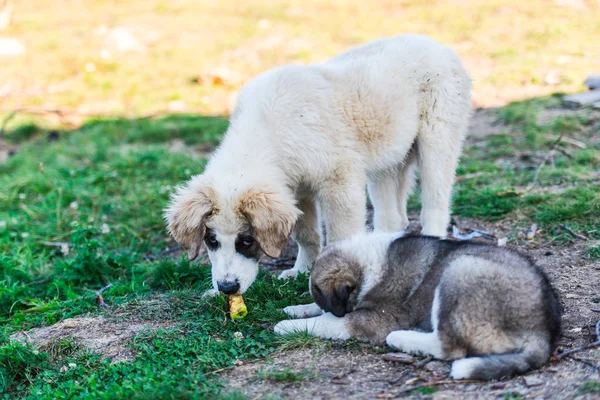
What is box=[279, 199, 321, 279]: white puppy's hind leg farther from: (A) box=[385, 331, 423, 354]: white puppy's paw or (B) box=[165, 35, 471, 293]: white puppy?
(A) box=[385, 331, 423, 354]: white puppy's paw

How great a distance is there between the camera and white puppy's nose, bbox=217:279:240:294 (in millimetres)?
4750

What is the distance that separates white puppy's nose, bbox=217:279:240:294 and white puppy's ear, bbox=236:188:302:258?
0.31m

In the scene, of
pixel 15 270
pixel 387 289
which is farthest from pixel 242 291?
pixel 15 270

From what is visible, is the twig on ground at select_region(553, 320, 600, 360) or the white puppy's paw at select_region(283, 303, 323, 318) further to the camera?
the white puppy's paw at select_region(283, 303, 323, 318)

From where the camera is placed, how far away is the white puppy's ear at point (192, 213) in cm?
482

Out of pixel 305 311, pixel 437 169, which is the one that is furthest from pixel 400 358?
pixel 437 169

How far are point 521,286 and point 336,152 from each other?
188 centimetres

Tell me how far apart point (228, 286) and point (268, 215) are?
1.84 feet

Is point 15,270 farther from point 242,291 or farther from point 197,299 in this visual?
point 242,291

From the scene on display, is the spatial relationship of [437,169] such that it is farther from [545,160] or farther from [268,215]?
[545,160]

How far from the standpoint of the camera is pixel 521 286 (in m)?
3.99

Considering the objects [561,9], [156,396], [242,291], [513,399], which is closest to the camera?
[513,399]

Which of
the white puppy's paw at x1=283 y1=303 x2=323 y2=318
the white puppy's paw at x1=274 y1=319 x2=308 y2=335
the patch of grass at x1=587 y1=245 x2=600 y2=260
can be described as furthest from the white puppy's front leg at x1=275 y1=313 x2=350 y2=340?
the patch of grass at x1=587 y1=245 x2=600 y2=260

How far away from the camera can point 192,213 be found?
4832mm
